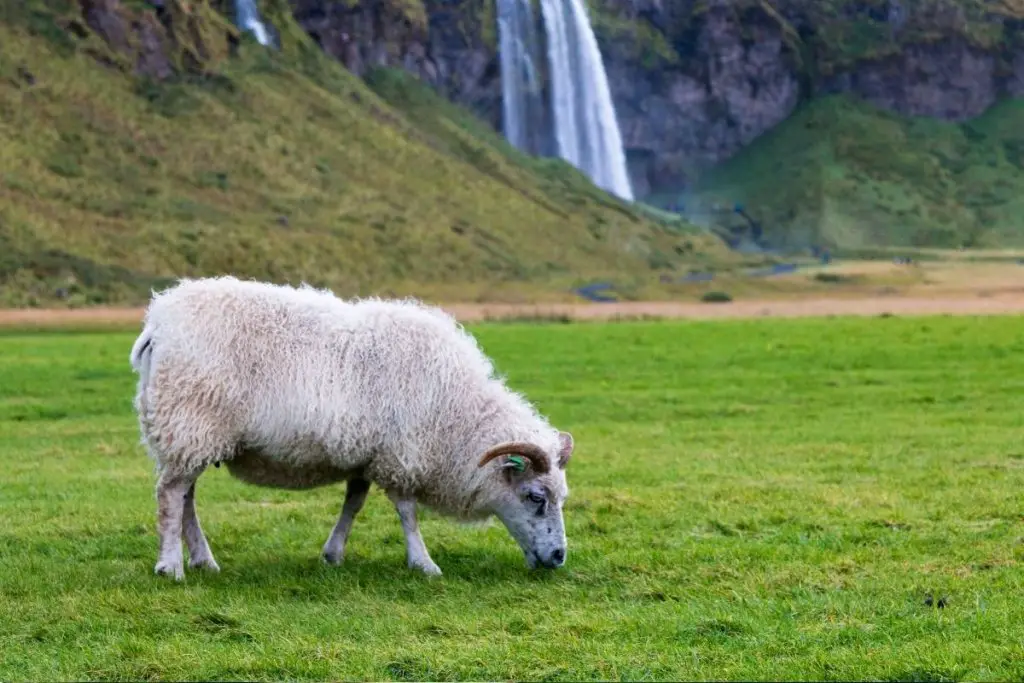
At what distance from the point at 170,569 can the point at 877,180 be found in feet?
444

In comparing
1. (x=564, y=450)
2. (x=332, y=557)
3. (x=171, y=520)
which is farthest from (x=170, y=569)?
(x=564, y=450)

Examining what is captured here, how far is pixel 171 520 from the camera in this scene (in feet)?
34.5

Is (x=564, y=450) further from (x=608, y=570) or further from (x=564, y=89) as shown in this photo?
(x=564, y=89)

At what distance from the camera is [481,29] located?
413ft

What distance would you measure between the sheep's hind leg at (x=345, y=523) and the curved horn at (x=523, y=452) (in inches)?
50.2

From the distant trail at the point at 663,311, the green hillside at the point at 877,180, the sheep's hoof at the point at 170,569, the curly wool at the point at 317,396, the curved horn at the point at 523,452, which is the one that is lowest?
the distant trail at the point at 663,311

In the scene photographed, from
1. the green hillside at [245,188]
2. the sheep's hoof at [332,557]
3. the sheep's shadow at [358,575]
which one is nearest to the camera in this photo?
the sheep's shadow at [358,575]

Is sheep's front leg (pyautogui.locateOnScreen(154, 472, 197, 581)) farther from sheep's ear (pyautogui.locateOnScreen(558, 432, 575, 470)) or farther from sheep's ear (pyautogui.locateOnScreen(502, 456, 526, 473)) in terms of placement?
sheep's ear (pyautogui.locateOnScreen(558, 432, 575, 470))

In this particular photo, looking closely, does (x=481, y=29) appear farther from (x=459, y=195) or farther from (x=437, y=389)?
(x=437, y=389)

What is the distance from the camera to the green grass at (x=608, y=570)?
25.5 feet

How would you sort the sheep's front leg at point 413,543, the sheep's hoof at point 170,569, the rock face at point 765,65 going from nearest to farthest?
the sheep's hoof at point 170,569 < the sheep's front leg at point 413,543 < the rock face at point 765,65

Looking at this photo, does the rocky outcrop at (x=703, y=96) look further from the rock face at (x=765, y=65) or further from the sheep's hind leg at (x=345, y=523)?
the sheep's hind leg at (x=345, y=523)

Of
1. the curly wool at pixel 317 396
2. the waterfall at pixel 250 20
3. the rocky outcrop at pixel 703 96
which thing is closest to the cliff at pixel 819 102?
the rocky outcrop at pixel 703 96

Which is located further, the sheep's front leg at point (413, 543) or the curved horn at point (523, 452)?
the curved horn at point (523, 452)
